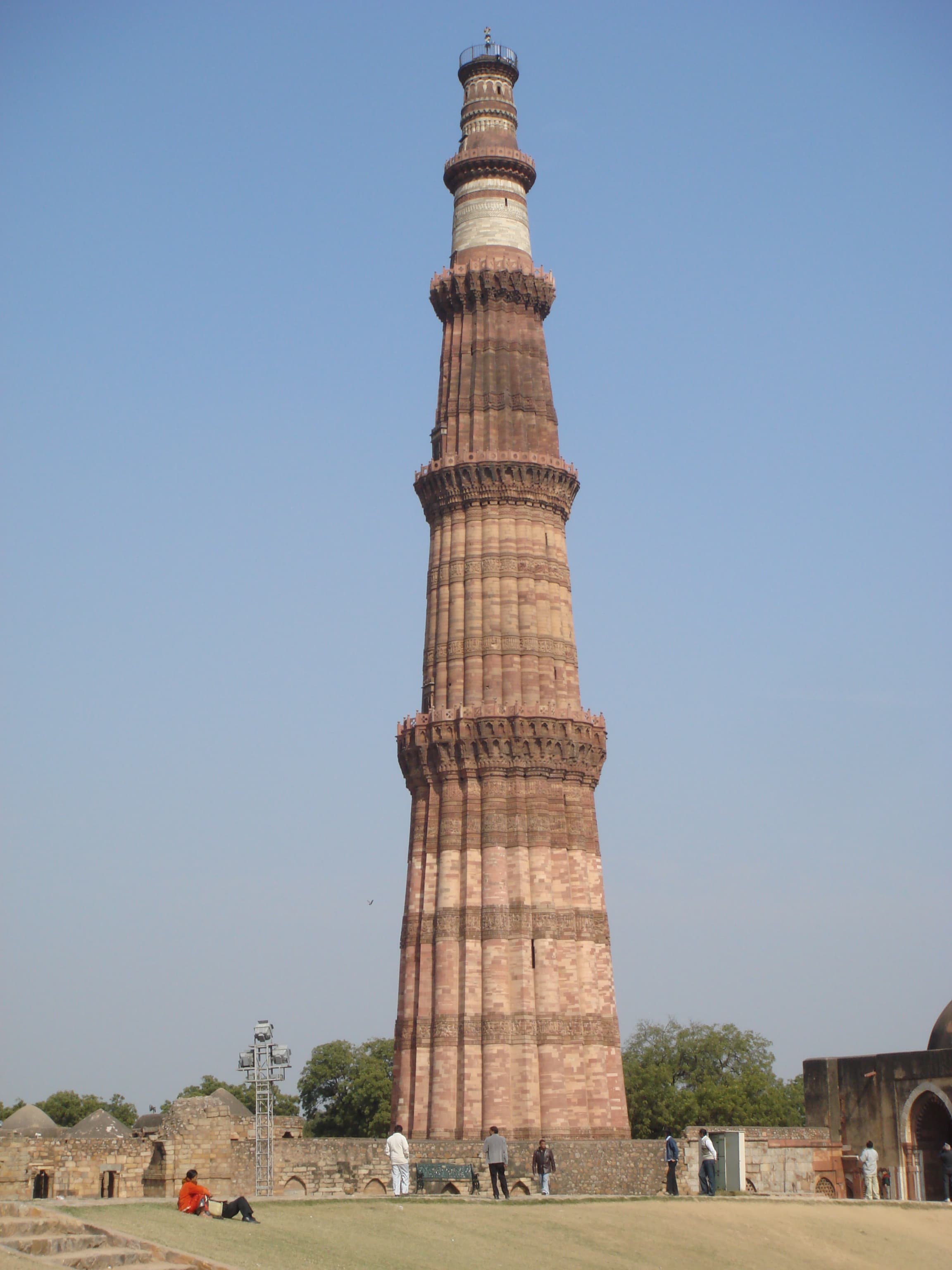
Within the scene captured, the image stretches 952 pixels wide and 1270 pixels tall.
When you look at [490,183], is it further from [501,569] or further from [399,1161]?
[399,1161]

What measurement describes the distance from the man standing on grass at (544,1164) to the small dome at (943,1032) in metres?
11.2

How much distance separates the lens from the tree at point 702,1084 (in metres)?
59.8

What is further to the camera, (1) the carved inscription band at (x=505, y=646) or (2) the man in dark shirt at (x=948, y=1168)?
(1) the carved inscription band at (x=505, y=646)

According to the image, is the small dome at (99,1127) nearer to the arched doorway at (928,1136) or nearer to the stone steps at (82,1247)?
the arched doorway at (928,1136)

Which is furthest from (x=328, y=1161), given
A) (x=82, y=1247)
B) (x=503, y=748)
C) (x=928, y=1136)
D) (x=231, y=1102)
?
(x=231, y=1102)

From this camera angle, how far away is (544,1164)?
29125mm

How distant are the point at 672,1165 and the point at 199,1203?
12722 mm

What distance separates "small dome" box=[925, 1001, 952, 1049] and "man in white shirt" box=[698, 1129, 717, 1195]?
7.63 metres

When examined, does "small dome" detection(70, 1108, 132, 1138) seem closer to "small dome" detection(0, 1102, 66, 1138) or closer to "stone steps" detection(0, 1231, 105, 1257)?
"small dome" detection(0, 1102, 66, 1138)

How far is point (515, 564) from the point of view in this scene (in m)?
42.9

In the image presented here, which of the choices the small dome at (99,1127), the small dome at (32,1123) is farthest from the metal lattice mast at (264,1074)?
the small dome at (32,1123)

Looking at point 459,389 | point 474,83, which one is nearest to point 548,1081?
point 459,389

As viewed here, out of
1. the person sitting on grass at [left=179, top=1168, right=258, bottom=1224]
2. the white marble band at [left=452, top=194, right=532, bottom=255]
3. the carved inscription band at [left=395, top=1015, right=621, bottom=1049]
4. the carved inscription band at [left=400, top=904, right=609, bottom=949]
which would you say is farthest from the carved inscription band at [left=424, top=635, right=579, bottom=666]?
the person sitting on grass at [left=179, top=1168, right=258, bottom=1224]

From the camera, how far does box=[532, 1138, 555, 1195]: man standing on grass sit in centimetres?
2866
